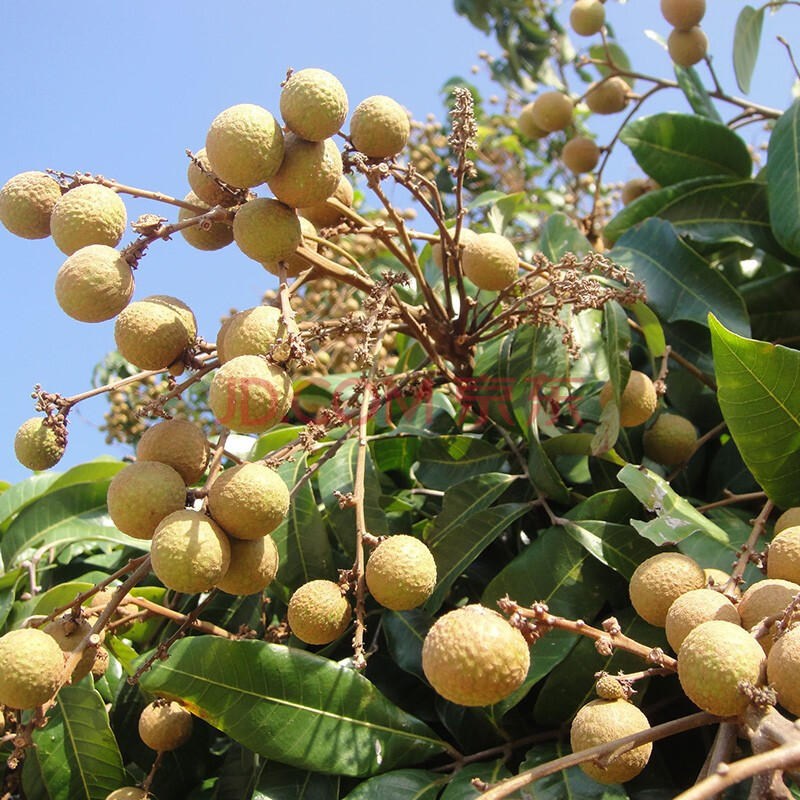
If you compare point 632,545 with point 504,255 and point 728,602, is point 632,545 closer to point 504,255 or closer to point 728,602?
point 728,602

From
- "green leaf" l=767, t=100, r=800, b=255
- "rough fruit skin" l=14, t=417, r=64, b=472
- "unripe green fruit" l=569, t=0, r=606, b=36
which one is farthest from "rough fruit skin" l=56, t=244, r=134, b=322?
"unripe green fruit" l=569, t=0, r=606, b=36

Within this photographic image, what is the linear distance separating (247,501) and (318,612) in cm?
17

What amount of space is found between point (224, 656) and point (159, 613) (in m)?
0.18

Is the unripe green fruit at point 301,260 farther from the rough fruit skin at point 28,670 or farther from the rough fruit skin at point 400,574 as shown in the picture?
the rough fruit skin at point 28,670

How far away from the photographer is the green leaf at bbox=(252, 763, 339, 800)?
3.18ft

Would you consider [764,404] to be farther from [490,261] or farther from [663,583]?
[490,261]

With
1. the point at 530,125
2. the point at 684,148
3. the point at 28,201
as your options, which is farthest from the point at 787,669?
the point at 530,125

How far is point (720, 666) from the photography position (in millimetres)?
662

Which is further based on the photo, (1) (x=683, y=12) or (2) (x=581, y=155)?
(2) (x=581, y=155)

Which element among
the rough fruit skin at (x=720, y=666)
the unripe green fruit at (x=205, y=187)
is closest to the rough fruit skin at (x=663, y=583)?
the rough fruit skin at (x=720, y=666)

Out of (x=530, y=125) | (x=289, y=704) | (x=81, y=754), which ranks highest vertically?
(x=530, y=125)

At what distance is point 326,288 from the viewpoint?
2.83 meters

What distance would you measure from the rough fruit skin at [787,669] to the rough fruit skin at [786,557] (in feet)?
0.53

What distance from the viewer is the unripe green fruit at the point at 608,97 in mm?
2018
